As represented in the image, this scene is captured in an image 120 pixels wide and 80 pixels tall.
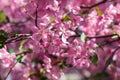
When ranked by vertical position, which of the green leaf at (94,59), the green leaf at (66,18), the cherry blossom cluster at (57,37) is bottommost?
the green leaf at (94,59)

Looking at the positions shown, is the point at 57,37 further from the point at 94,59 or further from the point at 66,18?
the point at 94,59

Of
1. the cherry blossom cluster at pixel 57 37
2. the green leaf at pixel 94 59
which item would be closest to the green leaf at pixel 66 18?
the cherry blossom cluster at pixel 57 37

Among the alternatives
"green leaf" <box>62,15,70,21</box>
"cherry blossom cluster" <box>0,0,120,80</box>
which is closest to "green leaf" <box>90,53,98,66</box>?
"cherry blossom cluster" <box>0,0,120,80</box>

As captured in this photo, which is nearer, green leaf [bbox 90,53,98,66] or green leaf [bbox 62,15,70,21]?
green leaf [bbox 62,15,70,21]

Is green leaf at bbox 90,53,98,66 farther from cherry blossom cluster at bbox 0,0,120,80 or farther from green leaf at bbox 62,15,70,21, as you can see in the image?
green leaf at bbox 62,15,70,21

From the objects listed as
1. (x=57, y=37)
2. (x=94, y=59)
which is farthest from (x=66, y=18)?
(x=94, y=59)

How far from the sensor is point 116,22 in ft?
9.18

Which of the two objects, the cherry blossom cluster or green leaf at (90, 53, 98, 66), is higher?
the cherry blossom cluster

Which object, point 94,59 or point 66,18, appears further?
point 94,59

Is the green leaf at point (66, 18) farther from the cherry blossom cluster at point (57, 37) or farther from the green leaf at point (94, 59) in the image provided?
the green leaf at point (94, 59)

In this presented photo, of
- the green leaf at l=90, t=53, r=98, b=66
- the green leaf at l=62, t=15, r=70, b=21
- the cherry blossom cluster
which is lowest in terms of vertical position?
the green leaf at l=90, t=53, r=98, b=66

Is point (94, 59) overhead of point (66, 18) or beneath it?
beneath

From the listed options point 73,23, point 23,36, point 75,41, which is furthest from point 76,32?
point 23,36

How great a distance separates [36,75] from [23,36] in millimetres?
547
